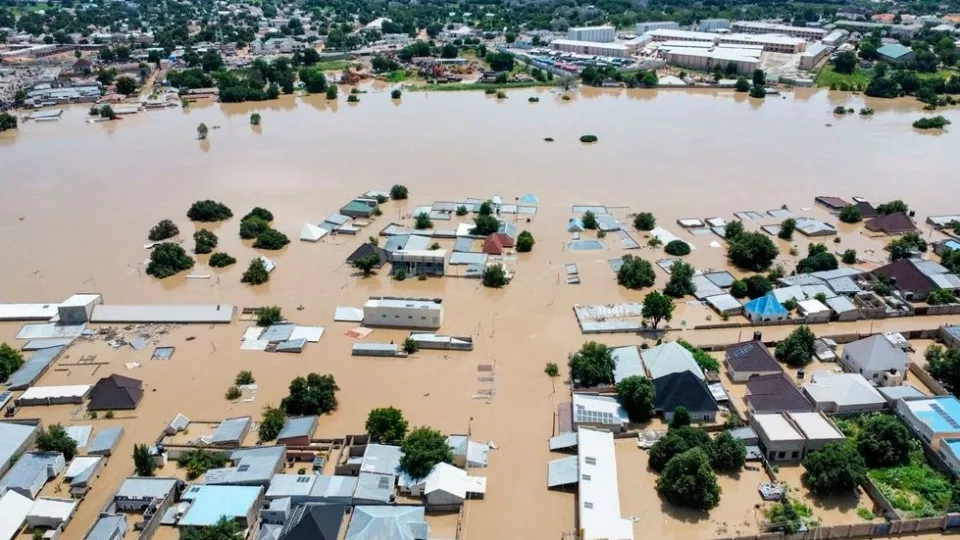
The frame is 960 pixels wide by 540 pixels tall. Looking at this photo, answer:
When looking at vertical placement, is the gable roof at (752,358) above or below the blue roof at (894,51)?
below

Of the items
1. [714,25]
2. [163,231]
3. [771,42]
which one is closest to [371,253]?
[163,231]

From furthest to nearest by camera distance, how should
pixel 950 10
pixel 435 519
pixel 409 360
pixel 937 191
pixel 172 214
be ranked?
pixel 950 10 → pixel 937 191 → pixel 172 214 → pixel 409 360 → pixel 435 519

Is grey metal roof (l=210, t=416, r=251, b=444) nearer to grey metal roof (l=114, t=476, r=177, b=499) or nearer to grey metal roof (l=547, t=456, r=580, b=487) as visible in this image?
grey metal roof (l=114, t=476, r=177, b=499)

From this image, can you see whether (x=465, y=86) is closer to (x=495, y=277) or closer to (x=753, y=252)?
A: (x=495, y=277)

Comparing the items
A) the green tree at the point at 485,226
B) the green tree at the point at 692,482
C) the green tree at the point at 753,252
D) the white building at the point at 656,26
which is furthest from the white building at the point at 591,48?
the green tree at the point at 692,482

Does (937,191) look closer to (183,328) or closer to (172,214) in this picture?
(183,328)

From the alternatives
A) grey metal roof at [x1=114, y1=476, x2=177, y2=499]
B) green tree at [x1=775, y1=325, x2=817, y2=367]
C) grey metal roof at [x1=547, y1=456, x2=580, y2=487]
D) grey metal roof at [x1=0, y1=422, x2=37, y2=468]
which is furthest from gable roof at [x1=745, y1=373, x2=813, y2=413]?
grey metal roof at [x1=0, y1=422, x2=37, y2=468]

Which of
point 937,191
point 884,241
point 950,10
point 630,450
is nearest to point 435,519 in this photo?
point 630,450

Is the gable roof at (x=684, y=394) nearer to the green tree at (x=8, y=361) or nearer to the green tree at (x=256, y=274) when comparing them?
the green tree at (x=256, y=274)
